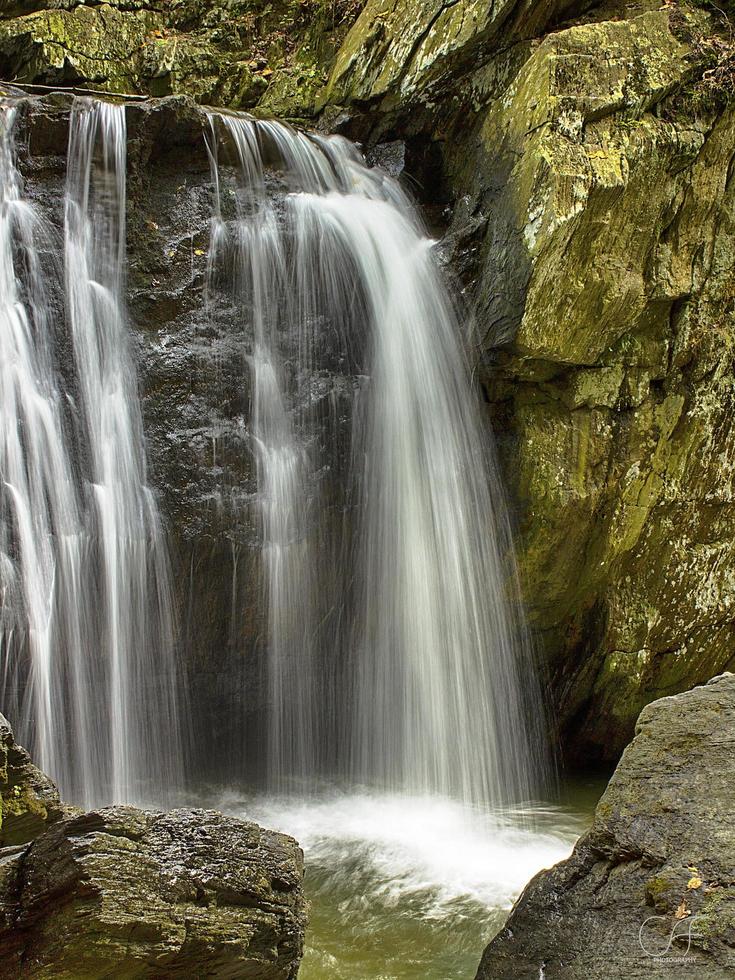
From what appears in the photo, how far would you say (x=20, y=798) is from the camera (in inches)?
122

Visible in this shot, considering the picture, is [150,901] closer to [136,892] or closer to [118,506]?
[136,892]

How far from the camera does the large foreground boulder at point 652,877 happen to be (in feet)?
8.98

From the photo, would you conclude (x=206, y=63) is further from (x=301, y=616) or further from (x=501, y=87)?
(x=301, y=616)

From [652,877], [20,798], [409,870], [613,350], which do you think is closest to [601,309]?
[613,350]

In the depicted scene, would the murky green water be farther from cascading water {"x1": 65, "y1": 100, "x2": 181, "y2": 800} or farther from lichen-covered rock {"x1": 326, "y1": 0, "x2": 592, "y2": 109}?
lichen-covered rock {"x1": 326, "y1": 0, "x2": 592, "y2": 109}

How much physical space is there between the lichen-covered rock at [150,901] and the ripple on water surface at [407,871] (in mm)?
1213

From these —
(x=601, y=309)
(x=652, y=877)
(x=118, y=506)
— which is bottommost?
(x=652, y=877)

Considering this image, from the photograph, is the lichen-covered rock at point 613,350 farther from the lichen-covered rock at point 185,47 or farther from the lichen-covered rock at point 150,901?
the lichen-covered rock at point 150,901

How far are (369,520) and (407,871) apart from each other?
2529mm

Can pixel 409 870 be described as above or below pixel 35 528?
below

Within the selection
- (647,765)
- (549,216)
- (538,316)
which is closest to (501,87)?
(549,216)

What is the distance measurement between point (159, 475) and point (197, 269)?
65.1 inches

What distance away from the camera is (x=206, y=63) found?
9062 mm

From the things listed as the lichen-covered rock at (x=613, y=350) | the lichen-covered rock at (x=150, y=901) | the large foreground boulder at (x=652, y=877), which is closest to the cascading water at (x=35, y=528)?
the lichen-covered rock at (x=150, y=901)
